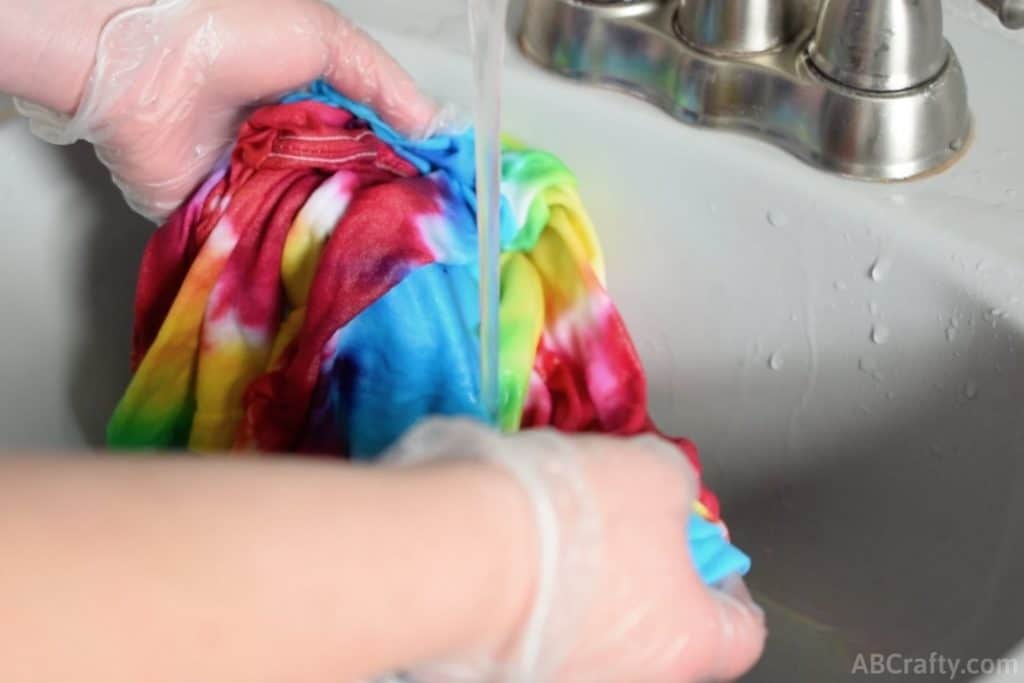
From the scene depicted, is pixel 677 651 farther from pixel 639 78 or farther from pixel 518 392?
pixel 639 78

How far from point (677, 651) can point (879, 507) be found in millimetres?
212

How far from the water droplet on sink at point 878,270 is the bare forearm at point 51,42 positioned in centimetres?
36

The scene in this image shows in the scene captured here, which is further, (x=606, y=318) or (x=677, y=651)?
(x=606, y=318)

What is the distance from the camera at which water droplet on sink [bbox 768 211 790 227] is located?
1.89 feet

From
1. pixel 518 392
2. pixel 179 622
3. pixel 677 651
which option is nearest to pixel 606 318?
pixel 518 392

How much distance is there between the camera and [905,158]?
56 centimetres

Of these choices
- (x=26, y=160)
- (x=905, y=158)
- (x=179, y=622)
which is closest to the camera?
(x=179, y=622)

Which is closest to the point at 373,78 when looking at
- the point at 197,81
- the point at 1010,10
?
the point at 197,81

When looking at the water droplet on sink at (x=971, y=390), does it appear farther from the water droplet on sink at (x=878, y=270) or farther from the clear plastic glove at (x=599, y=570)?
the clear plastic glove at (x=599, y=570)

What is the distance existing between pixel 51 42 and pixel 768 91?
335 millimetres

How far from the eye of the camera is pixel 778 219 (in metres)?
0.58

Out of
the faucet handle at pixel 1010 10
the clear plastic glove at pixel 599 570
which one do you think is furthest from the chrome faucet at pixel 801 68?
the clear plastic glove at pixel 599 570

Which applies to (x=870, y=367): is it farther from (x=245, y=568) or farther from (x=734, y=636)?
(x=245, y=568)

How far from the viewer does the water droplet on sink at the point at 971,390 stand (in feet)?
1.74
